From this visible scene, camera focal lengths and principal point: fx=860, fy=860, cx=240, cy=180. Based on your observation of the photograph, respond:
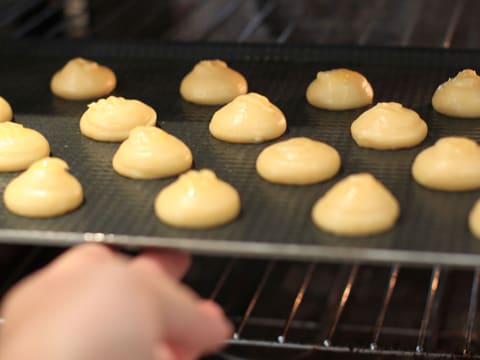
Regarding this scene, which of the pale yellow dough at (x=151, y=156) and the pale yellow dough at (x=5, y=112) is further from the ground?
the pale yellow dough at (x=151, y=156)

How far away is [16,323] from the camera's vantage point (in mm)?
799

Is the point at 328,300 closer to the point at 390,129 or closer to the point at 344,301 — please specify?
the point at 344,301

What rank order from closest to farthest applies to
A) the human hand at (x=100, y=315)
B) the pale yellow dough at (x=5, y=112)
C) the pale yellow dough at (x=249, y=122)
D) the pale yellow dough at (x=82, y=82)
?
the human hand at (x=100, y=315) → the pale yellow dough at (x=249, y=122) → the pale yellow dough at (x=5, y=112) → the pale yellow dough at (x=82, y=82)

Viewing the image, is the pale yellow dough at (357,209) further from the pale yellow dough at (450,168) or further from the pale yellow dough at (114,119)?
the pale yellow dough at (114,119)

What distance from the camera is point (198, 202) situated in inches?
47.1

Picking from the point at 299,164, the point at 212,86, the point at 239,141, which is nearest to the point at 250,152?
the point at 239,141

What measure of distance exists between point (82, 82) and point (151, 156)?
17.7 inches

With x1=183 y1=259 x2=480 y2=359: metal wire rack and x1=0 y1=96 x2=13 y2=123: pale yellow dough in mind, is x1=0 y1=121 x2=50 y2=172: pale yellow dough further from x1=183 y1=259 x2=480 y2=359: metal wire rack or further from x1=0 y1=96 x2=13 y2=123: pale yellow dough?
x1=183 y1=259 x2=480 y2=359: metal wire rack

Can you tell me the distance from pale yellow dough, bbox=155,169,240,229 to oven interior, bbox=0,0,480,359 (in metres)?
0.71

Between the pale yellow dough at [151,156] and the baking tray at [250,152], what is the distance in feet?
0.06

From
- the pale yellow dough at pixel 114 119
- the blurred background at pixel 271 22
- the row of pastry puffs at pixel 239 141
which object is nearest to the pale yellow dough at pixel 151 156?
the row of pastry puffs at pixel 239 141

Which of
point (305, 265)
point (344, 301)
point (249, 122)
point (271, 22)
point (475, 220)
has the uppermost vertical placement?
point (475, 220)

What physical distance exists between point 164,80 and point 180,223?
0.69 meters

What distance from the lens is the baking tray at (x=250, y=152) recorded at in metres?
1.10
